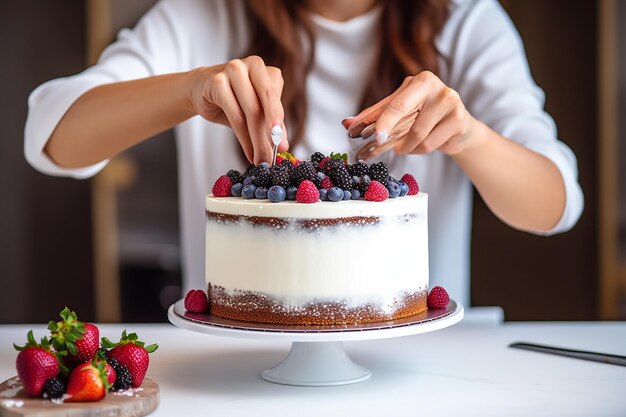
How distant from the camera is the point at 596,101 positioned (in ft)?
12.6

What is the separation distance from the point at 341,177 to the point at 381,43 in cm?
117

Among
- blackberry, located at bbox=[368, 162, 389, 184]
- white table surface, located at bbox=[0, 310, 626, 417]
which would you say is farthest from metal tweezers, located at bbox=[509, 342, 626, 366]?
blackberry, located at bbox=[368, 162, 389, 184]

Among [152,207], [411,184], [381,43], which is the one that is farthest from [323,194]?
[152,207]

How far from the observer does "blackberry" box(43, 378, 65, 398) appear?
1.30 m

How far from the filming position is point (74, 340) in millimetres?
1347

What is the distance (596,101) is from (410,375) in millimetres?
2591

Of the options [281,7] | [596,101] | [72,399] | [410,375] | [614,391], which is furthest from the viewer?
[596,101]

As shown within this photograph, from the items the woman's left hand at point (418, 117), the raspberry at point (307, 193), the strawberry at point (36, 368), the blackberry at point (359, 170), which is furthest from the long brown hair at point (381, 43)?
the strawberry at point (36, 368)

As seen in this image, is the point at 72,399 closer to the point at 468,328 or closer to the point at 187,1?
the point at 468,328

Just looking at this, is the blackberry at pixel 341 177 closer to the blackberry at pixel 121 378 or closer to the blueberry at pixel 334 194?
the blueberry at pixel 334 194

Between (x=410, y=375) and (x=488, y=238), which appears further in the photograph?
(x=488, y=238)

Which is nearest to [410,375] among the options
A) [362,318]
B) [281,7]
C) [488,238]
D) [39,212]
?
[362,318]

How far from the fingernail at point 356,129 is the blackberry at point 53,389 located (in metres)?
0.74

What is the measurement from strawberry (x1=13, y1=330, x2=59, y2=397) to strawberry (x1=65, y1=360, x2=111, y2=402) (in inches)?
1.4
